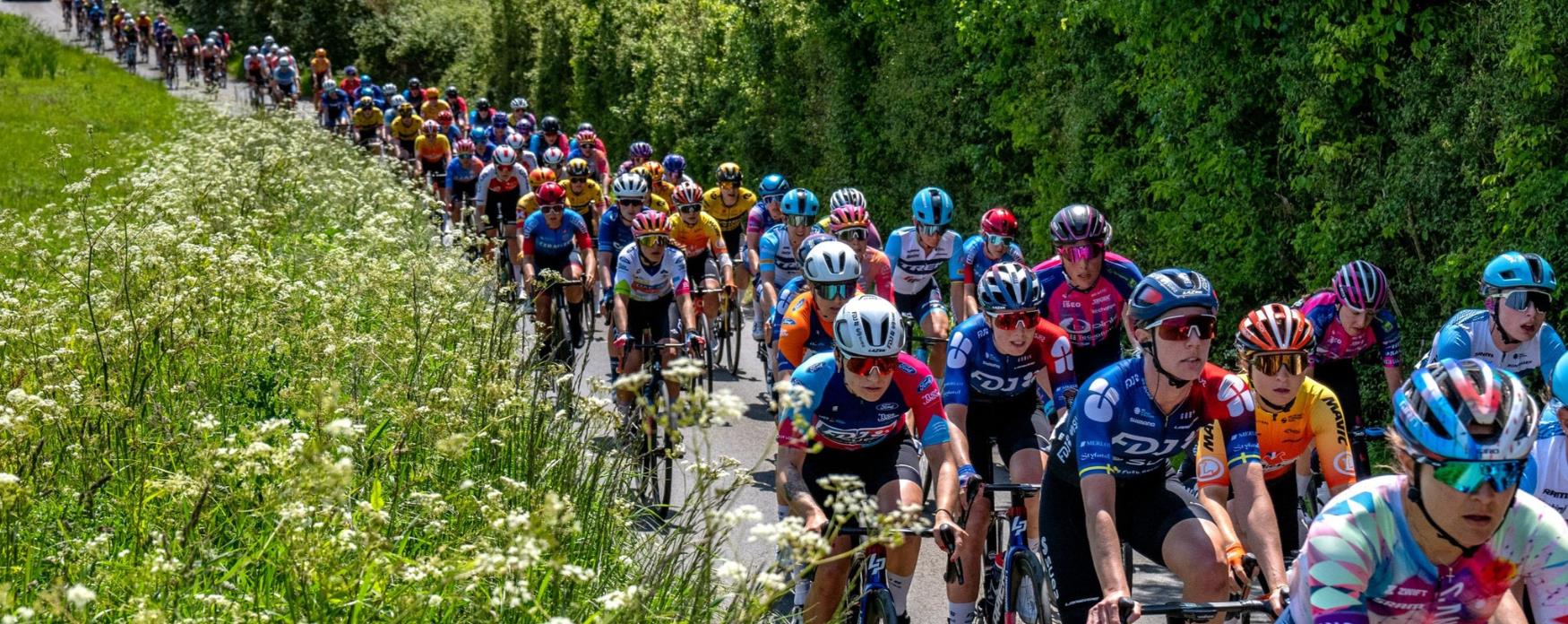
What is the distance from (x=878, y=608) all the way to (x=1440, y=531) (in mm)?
2962

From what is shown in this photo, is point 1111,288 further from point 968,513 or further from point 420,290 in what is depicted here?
point 420,290

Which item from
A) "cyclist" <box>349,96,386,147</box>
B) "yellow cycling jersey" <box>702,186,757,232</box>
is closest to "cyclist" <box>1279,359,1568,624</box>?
"yellow cycling jersey" <box>702,186,757,232</box>

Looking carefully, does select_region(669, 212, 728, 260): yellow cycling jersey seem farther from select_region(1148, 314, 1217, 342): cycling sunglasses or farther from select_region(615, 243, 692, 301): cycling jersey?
select_region(1148, 314, 1217, 342): cycling sunglasses

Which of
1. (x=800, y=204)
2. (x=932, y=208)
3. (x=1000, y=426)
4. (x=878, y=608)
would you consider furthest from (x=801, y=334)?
(x=800, y=204)

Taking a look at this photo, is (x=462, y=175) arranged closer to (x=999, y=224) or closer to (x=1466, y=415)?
(x=999, y=224)

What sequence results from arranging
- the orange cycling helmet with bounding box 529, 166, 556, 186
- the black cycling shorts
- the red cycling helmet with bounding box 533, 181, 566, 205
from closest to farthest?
1. the black cycling shorts
2. the red cycling helmet with bounding box 533, 181, 566, 205
3. the orange cycling helmet with bounding box 529, 166, 556, 186

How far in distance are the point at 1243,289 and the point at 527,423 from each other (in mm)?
7387

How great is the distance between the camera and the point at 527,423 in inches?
283

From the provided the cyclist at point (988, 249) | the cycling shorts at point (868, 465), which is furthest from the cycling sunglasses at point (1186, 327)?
the cyclist at point (988, 249)

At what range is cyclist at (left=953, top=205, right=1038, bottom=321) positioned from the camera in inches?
424

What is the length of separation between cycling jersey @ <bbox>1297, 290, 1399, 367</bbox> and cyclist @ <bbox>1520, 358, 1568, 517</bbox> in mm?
3175

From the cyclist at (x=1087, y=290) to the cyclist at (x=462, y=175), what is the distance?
13417 mm

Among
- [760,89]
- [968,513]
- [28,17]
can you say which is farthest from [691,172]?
[28,17]

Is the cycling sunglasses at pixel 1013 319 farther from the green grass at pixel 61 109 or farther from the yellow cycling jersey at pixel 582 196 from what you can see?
the green grass at pixel 61 109
